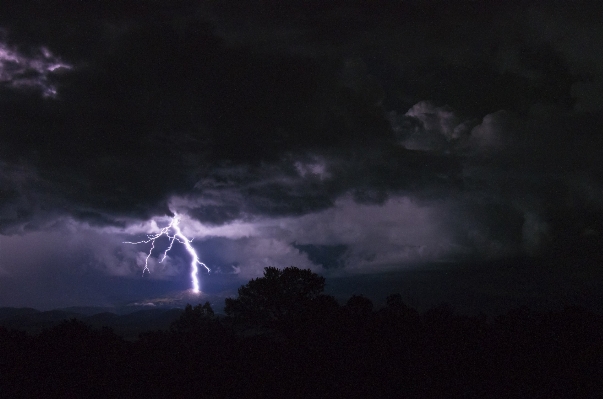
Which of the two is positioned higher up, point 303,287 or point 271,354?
point 303,287

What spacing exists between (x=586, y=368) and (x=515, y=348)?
3732 millimetres

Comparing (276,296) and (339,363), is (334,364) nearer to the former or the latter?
(339,363)

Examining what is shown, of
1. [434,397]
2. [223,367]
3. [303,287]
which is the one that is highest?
[303,287]

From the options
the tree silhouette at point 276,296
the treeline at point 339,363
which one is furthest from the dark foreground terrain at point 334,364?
the tree silhouette at point 276,296

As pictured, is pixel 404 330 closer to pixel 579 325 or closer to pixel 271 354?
pixel 271 354

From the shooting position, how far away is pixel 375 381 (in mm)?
22578

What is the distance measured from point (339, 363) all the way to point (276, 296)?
27358mm

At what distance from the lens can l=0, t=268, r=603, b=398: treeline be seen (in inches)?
845

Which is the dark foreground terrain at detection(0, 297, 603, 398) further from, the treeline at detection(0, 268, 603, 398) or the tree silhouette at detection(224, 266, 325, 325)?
the tree silhouette at detection(224, 266, 325, 325)

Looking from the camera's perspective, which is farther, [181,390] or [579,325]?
[579,325]

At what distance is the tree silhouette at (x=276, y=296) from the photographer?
49969 mm

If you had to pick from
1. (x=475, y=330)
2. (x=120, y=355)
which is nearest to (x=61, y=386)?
(x=120, y=355)

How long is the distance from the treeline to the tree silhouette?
19.1m

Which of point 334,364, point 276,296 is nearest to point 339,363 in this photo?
point 334,364
